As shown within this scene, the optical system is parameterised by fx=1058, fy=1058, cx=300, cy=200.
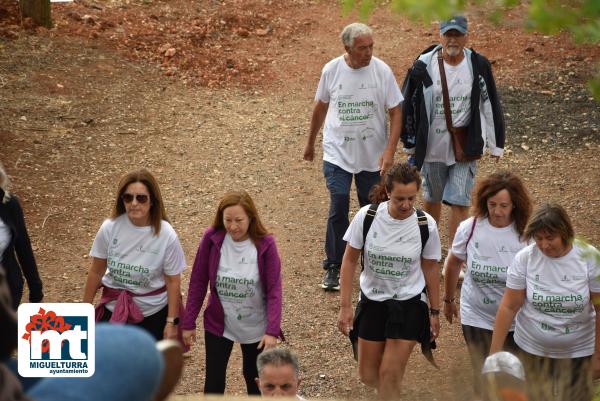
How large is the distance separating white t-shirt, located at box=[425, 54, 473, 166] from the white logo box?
3.40 m

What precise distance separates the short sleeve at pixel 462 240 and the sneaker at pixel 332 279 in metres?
2.04

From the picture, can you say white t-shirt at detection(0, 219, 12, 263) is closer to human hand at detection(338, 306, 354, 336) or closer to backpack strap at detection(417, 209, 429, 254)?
human hand at detection(338, 306, 354, 336)

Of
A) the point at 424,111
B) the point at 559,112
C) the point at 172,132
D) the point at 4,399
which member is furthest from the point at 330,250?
the point at 4,399

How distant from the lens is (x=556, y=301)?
6074 mm

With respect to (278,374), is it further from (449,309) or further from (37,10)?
(37,10)

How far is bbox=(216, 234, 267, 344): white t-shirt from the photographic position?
6.44 metres

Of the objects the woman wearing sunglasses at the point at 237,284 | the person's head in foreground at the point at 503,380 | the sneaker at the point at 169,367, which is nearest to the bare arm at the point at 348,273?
the woman wearing sunglasses at the point at 237,284

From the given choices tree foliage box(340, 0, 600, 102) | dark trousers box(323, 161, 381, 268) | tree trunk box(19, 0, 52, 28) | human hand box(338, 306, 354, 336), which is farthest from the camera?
tree trunk box(19, 0, 52, 28)

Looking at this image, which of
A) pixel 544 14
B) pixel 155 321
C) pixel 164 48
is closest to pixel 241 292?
pixel 155 321

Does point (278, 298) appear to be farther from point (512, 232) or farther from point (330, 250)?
point (330, 250)

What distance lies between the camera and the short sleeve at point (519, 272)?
617 cm

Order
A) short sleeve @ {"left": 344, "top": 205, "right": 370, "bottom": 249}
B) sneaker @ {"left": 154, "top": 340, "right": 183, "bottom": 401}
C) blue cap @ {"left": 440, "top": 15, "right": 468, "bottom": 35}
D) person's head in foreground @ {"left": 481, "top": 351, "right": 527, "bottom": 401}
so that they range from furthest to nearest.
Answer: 1. blue cap @ {"left": 440, "top": 15, "right": 468, "bottom": 35}
2. short sleeve @ {"left": 344, "top": 205, "right": 370, "bottom": 249}
3. person's head in foreground @ {"left": 481, "top": 351, "right": 527, "bottom": 401}
4. sneaker @ {"left": 154, "top": 340, "right": 183, "bottom": 401}

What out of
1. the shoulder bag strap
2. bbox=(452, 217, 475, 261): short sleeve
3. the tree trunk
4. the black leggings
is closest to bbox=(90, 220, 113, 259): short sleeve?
the black leggings

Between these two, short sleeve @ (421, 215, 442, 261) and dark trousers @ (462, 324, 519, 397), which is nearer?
dark trousers @ (462, 324, 519, 397)
